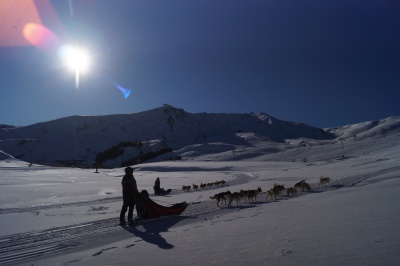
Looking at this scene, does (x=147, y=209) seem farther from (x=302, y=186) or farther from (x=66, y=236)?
(x=302, y=186)

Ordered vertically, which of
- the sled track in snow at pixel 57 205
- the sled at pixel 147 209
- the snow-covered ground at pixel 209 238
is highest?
the sled track in snow at pixel 57 205

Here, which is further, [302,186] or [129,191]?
[302,186]

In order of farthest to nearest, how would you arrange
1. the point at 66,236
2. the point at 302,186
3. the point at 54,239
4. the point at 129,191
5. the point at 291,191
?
the point at 302,186 → the point at 291,191 → the point at 129,191 → the point at 66,236 → the point at 54,239

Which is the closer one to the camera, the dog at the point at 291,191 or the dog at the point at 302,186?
the dog at the point at 291,191

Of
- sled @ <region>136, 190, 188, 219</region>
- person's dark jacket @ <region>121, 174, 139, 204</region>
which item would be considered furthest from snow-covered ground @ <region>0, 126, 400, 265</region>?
person's dark jacket @ <region>121, 174, 139, 204</region>

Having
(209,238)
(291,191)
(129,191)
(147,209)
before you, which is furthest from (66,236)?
(291,191)

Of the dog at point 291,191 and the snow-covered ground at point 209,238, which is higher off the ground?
the dog at point 291,191

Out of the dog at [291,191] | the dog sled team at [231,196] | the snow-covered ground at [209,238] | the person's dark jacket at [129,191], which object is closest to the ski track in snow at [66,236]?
the snow-covered ground at [209,238]

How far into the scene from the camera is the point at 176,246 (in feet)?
21.6

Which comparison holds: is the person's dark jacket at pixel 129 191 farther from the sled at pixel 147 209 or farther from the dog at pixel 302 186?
the dog at pixel 302 186

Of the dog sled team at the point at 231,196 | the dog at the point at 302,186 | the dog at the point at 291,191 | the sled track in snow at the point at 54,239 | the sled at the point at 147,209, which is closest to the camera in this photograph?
the sled track in snow at the point at 54,239

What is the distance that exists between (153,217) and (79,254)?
4.12m

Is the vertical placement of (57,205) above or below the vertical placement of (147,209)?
above

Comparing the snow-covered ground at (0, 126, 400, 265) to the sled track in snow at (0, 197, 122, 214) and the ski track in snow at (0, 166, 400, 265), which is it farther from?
the sled track in snow at (0, 197, 122, 214)
